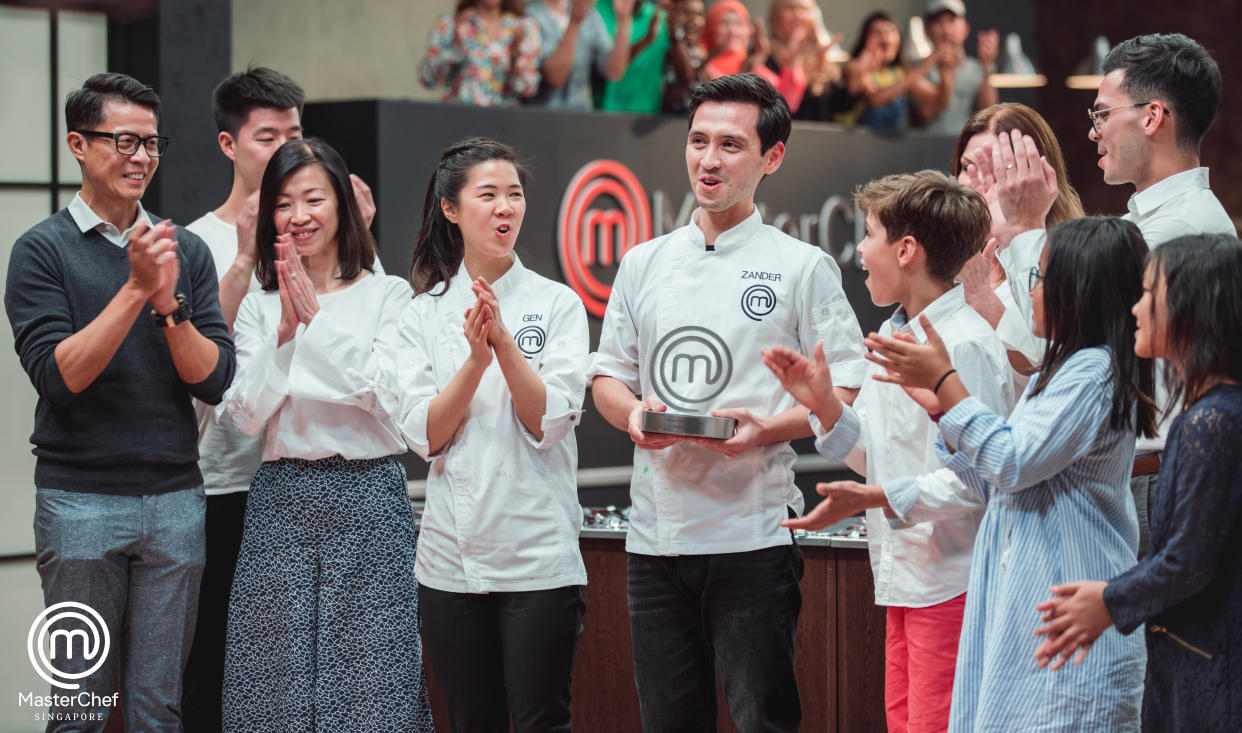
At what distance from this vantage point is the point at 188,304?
315 centimetres

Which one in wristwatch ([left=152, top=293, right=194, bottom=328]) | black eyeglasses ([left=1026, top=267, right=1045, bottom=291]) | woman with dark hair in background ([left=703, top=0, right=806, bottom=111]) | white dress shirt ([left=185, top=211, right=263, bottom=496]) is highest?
woman with dark hair in background ([left=703, top=0, right=806, bottom=111])

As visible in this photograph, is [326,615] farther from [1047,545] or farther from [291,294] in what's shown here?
[1047,545]

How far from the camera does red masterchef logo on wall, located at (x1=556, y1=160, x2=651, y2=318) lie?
6438 mm

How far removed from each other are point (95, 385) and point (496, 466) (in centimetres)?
91

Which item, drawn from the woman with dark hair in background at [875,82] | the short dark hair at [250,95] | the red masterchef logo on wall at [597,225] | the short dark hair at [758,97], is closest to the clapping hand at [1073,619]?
the short dark hair at [758,97]

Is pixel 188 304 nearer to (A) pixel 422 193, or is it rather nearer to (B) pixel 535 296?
(B) pixel 535 296

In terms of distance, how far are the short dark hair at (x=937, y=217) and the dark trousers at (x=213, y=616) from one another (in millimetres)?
1771

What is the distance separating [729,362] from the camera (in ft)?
9.20

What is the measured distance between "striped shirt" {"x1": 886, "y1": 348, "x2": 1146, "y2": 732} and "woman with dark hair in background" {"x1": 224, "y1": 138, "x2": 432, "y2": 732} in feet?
4.46

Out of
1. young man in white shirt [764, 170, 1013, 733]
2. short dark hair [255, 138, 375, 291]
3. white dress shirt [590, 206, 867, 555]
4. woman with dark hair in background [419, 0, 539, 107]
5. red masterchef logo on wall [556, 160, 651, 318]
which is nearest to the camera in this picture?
young man in white shirt [764, 170, 1013, 733]

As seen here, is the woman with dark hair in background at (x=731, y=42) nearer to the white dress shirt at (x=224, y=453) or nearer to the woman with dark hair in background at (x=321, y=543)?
the white dress shirt at (x=224, y=453)

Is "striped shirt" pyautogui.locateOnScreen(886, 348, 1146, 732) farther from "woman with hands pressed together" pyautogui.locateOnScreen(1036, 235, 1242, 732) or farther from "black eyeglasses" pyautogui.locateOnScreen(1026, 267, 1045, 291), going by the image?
"black eyeglasses" pyautogui.locateOnScreen(1026, 267, 1045, 291)

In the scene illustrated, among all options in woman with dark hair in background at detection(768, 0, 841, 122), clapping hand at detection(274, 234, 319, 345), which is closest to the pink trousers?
clapping hand at detection(274, 234, 319, 345)

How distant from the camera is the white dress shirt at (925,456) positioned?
2570 mm
